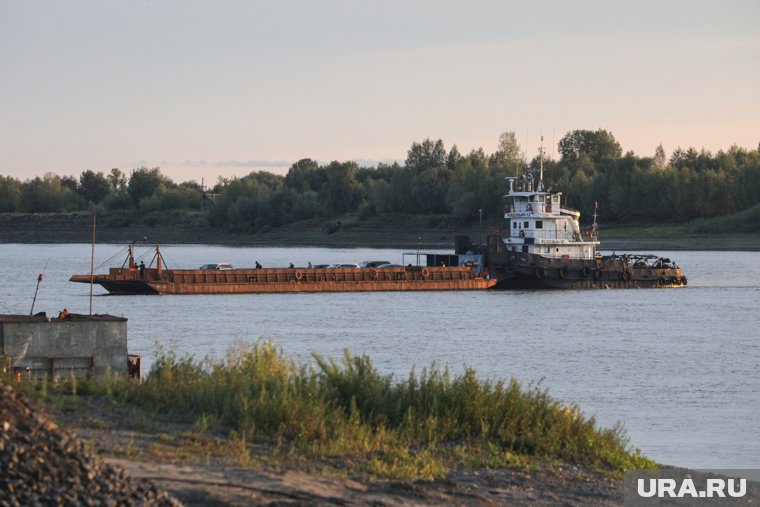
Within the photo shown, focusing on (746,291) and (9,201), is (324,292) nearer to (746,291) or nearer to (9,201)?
(746,291)

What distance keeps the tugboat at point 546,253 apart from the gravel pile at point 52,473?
54350 mm

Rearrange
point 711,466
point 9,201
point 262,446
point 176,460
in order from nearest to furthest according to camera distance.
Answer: point 176,460
point 262,446
point 711,466
point 9,201

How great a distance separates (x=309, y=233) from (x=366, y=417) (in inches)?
5407

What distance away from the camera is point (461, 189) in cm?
14212

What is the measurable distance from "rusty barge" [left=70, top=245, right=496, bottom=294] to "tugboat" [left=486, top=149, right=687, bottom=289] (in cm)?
149

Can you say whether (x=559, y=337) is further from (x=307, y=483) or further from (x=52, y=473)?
(x=52, y=473)

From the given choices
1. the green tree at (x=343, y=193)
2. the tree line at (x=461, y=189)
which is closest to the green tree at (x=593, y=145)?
the tree line at (x=461, y=189)

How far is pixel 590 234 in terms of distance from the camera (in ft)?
219

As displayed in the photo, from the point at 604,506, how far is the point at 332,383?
4.09 m

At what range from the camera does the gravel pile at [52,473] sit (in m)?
9.09

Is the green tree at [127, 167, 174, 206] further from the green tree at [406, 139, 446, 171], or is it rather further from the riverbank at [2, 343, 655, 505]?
the riverbank at [2, 343, 655, 505]

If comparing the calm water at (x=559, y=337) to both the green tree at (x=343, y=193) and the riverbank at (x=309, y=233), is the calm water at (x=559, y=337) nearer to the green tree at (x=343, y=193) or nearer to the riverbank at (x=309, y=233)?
the riverbank at (x=309, y=233)

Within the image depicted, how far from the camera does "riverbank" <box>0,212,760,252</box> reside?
389ft

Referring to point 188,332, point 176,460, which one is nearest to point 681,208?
point 188,332
